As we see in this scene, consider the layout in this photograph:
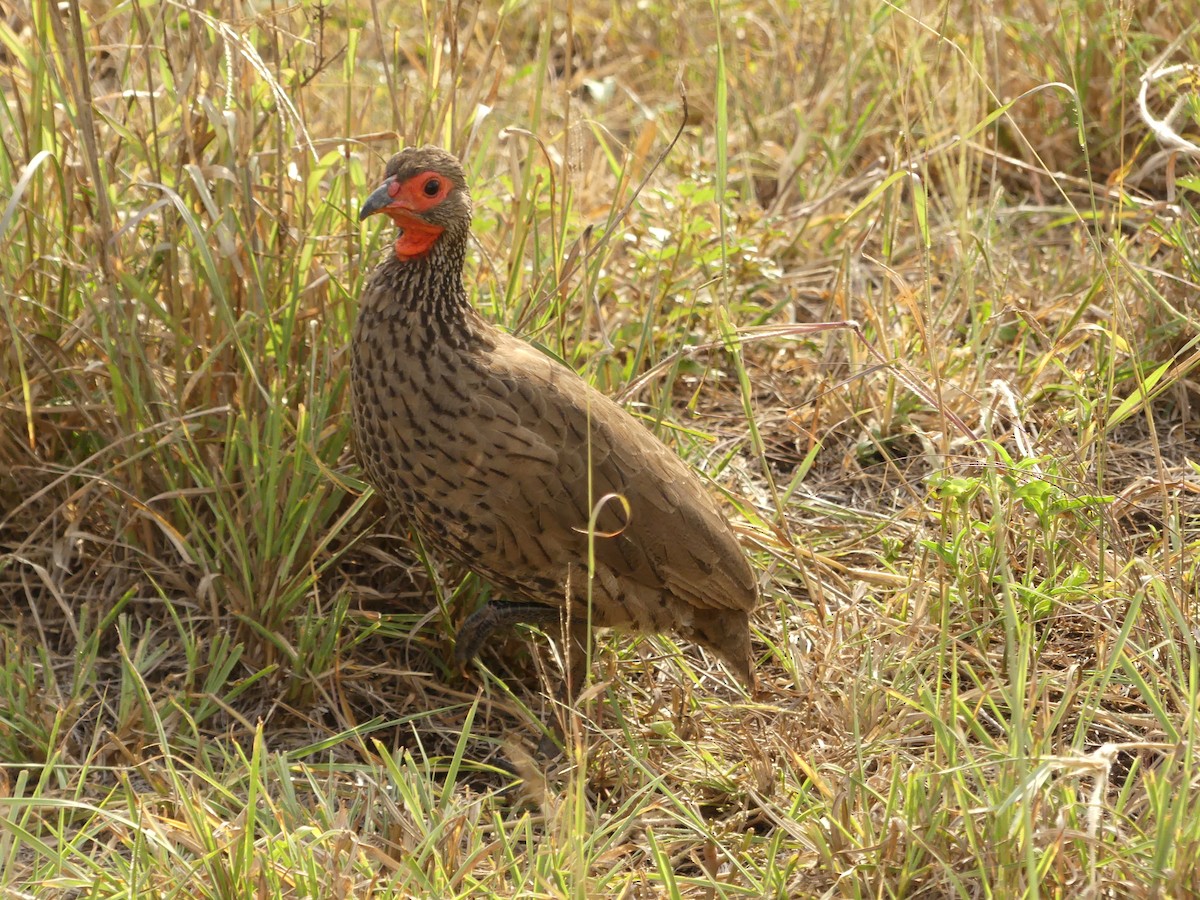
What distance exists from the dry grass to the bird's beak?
272 millimetres

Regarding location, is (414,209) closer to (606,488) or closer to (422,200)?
(422,200)

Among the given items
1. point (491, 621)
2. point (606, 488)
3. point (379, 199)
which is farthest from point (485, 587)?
point (379, 199)

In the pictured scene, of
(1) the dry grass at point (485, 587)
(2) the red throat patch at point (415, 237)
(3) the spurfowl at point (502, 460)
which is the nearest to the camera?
(1) the dry grass at point (485, 587)

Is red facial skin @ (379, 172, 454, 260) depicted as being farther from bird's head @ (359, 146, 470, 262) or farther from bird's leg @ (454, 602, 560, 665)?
bird's leg @ (454, 602, 560, 665)

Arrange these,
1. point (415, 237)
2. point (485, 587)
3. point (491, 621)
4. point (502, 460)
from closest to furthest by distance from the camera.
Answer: point (502, 460) < point (415, 237) < point (491, 621) < point (485, 587)

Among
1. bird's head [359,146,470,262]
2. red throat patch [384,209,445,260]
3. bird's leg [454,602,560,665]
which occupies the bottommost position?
bird's leg [454,602,560,665]

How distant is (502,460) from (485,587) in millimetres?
535

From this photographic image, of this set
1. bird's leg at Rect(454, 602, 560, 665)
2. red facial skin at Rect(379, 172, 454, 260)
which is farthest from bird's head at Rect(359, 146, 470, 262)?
bird's leg at Rect(454, 602, 560, 665)

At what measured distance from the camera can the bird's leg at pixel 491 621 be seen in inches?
121

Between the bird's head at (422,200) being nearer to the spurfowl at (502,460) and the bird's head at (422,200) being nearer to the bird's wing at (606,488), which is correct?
the spurfowl at (502,460)

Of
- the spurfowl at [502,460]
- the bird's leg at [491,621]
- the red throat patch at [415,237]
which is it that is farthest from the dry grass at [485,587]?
the red throat patch at [415,237]

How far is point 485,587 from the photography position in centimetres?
331

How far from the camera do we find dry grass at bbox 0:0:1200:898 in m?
2.43

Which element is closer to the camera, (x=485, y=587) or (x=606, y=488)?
(x=606, y=488)
